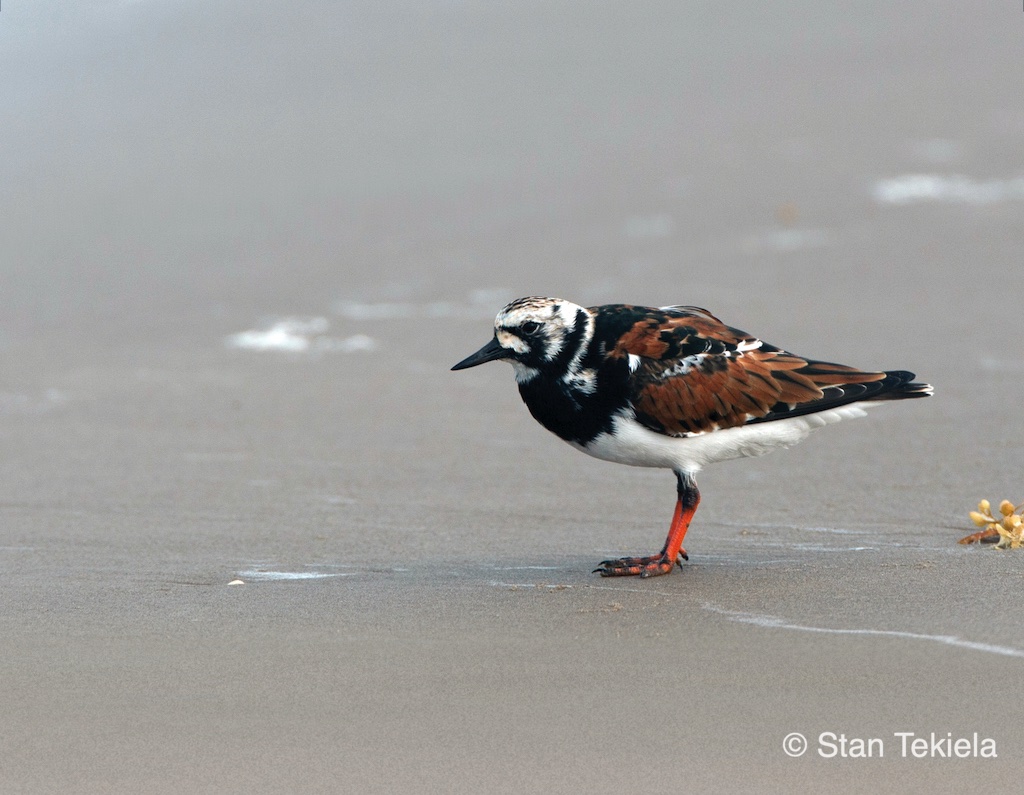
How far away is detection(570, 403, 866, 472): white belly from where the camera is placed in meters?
4.96

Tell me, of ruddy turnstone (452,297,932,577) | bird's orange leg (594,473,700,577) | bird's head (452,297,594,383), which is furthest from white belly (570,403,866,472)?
bird's head (452,297,594,383)

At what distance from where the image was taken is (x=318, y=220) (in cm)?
1055

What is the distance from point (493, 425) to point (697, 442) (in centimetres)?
273

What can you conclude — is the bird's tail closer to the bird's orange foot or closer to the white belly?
the white belly

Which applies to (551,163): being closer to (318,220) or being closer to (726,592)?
(318,220)

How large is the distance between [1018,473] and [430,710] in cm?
402

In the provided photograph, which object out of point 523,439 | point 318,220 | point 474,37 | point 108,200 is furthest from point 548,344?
point 474,37

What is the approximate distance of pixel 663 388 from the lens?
4969 mm

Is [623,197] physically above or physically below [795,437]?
above

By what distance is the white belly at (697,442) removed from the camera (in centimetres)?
496

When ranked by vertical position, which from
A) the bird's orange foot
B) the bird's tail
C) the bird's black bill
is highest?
the bird's black bill

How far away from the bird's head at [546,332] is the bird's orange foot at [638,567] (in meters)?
0.77

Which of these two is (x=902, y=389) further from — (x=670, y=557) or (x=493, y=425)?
(x=493, y=425)

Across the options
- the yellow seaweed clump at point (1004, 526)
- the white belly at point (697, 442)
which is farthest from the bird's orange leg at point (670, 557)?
the yellow seaweed clump at point (1004, 526)
